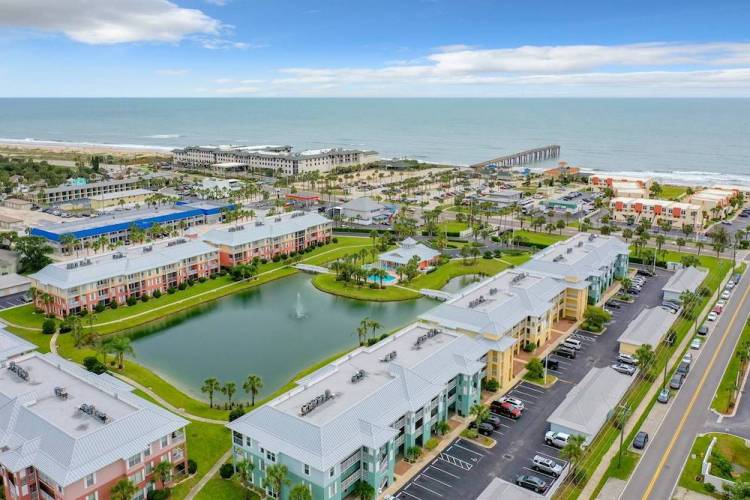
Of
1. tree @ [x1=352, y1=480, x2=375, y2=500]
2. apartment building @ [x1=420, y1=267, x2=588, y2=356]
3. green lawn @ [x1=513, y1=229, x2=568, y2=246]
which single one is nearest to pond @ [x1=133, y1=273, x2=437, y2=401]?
apartment building @ [x1=420, y1=267, x2=588, y2=356]

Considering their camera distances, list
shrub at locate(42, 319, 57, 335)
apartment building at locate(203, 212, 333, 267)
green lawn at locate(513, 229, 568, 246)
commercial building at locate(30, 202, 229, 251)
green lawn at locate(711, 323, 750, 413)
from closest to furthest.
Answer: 1. green lawn at locate(711, 323, 750, 413)
2. shrub at locate(42, 319, 57, 335)
3. apartment building at locate(203, 212, 333, 267)
4. commercial building at locate(30, 202, 229, 251)
5. green lawn at locate(513, 229, 568, 246)

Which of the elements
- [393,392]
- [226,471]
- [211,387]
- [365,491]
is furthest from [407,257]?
[365,491]

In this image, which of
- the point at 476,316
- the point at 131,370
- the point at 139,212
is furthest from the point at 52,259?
the point at 476,316

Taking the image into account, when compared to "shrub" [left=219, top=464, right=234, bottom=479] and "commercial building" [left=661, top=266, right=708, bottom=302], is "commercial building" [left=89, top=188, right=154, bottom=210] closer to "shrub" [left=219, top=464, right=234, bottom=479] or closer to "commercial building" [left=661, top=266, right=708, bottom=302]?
"shrub" [left=219, top=464, right=234, bottom=479]

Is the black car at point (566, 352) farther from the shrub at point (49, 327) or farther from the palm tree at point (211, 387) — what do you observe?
the shrub at point (49, 327)


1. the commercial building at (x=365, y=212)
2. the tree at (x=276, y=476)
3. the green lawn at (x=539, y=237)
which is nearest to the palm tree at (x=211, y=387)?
the tree at (x=276, y=476)
